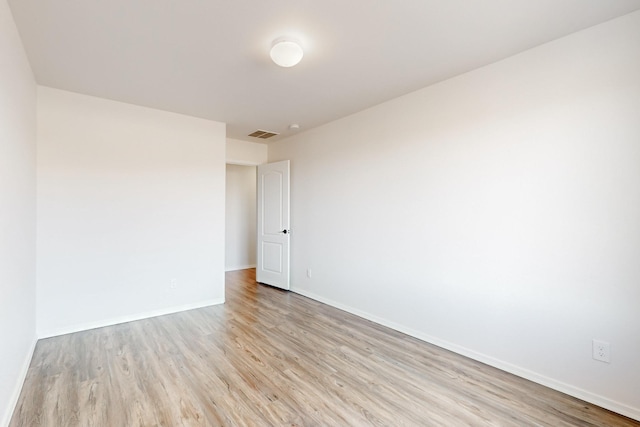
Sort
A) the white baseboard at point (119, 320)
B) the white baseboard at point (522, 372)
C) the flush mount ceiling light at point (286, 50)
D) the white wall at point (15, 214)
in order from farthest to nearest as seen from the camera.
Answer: the white baseboard at point (119, 320) → the flush mount ceiling light at point (286, 50) → the white baseboard at point (522, 372) → the white wall at point (15, 214)

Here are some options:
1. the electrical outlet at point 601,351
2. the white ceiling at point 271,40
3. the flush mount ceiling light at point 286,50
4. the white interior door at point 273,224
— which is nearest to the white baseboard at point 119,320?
the white interior door at point 273,224

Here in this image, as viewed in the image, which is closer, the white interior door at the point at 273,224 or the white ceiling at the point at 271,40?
the white ceiling at the point at 271,40

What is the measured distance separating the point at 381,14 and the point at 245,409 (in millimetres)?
2690

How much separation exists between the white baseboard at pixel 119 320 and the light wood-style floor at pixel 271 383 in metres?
0.10

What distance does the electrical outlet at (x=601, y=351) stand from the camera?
1883 millimetres

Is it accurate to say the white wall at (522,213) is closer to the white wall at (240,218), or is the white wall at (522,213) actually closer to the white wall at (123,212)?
the white wall at (123,212)

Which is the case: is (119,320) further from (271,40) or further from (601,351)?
(601,351)

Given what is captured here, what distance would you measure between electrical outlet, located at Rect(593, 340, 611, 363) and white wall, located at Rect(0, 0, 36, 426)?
3687mm

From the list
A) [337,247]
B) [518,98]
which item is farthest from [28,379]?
[518,98]

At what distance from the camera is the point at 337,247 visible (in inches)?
154

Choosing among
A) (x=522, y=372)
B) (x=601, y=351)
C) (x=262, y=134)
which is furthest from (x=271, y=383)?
(x=262, y=134)

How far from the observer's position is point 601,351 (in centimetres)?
191

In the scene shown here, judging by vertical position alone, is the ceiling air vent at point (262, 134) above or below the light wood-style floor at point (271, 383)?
above

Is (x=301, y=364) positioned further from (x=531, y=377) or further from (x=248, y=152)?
(x=248, y=152)
